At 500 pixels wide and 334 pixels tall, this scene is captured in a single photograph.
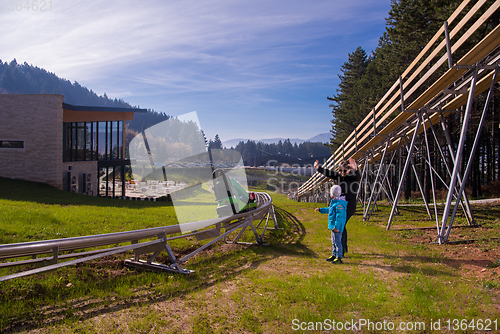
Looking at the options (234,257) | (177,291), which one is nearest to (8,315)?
(177,291)

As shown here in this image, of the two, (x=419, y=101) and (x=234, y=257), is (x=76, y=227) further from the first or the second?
(x=419, y=101)

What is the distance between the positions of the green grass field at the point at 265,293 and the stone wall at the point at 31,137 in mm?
16997

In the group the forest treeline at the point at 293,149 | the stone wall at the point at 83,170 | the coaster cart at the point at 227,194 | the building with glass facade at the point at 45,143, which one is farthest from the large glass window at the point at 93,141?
the forest treeline at the point at 293,149

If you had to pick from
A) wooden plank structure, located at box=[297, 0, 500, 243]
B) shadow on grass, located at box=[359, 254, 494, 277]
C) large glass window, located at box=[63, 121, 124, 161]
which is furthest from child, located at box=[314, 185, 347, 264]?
large glass window, located at box=[63, 121, 124, 161]

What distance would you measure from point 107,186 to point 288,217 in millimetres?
23262

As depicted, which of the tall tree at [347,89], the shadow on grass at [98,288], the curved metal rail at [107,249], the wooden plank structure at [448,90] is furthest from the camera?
the tall tree at [347,89]

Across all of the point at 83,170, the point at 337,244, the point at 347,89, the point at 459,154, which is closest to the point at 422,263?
the point at 337,244

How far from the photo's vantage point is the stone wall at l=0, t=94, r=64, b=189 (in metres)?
21.7

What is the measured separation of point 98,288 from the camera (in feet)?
14.7

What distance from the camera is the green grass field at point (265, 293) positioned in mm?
3408

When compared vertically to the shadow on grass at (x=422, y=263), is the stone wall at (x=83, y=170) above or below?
above

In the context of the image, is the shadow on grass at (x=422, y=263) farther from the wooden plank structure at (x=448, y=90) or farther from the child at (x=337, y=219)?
the wooden plank structure at (x=448, y=90)

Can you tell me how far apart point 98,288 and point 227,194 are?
3.53 m

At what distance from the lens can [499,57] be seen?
25.0 ft
